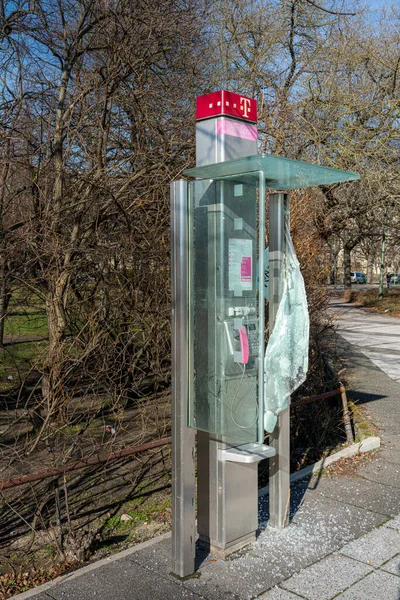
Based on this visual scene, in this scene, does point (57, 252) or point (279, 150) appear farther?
point (279, 150)

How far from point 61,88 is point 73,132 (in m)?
1.58

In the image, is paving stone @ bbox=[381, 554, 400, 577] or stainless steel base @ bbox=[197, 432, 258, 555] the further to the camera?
stainless steel base @ bbox=[197, 432, 258, 555]

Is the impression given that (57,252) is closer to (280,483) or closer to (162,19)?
(280,483)

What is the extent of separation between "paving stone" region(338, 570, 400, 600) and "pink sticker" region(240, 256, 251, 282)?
6.29 feet

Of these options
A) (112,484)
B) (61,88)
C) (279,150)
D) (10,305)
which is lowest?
(112,484)

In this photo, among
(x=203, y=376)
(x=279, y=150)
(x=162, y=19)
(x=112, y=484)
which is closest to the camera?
(x=203, y=376)

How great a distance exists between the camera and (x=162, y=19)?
7.70 m

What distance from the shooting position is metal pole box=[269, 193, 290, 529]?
429 cm

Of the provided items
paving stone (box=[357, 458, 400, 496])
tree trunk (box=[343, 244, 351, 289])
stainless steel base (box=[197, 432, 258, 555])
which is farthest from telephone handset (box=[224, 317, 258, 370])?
tree trunk (box=[343, 244, 351, 289])

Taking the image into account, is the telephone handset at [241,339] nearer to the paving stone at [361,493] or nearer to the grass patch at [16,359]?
the paving stone at [361,493]

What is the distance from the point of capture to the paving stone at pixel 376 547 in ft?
12.7

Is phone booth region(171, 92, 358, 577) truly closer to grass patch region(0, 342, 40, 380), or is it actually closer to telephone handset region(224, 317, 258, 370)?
telephone handset region(224, 317, 258, 370)

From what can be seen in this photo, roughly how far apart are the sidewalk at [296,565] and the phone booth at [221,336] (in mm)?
163

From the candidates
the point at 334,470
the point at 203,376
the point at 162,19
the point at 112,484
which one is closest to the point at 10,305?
the point at 112,484
